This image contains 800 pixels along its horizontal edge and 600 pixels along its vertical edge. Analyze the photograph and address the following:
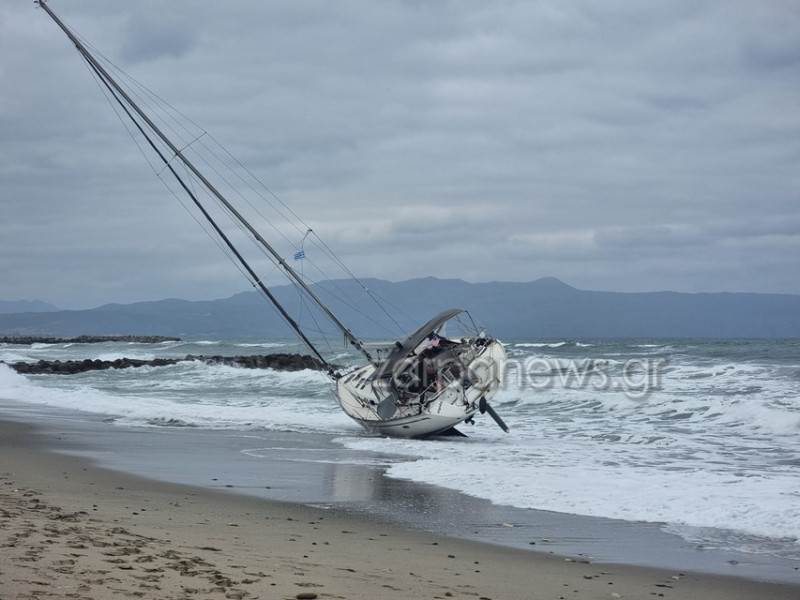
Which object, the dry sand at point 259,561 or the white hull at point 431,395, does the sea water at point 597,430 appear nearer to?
the white hull at point 431,395

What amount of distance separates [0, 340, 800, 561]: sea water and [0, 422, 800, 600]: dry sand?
7.74 feet

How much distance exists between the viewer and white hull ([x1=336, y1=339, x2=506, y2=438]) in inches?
858

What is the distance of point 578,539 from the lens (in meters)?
9.84

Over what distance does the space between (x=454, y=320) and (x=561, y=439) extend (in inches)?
210

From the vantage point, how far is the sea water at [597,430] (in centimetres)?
1165

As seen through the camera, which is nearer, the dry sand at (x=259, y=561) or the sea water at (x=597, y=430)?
A: the dry sand at (x=259, y=561)

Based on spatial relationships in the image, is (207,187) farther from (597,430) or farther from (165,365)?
(165,365)

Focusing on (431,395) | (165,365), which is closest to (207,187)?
(431,395)

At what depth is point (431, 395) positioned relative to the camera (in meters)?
22.1

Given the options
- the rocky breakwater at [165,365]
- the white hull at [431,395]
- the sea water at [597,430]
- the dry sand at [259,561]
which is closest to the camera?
the dry sand at [259,561]

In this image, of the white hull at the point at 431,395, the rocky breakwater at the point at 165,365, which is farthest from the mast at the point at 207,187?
the rocky breakwater at the point at 165,365

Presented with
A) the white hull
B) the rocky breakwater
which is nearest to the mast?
the white hull

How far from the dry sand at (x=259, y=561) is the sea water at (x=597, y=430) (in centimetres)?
236

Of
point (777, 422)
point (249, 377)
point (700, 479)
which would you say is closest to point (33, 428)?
point (700, 479)
